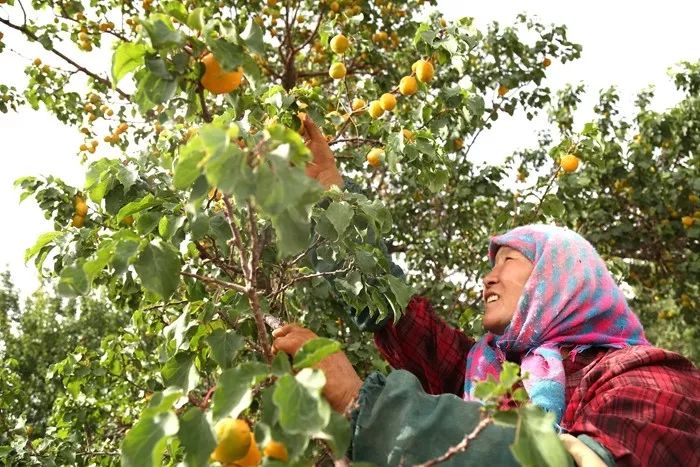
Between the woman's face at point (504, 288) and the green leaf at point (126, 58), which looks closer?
the green leaf at point (126, 58)

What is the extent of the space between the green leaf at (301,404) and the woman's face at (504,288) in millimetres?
1277

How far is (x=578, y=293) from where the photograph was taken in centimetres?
192

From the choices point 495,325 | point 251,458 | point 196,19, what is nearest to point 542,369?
point 495,325

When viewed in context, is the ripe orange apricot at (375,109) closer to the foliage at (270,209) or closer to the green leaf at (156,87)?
the foliage at (270,209)

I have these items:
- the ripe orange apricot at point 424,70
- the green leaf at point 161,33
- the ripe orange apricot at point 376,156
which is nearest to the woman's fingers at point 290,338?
the green leaf at point 161,33

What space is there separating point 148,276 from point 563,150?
2.09 metres

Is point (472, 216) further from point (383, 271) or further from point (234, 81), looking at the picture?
point (234, 81)

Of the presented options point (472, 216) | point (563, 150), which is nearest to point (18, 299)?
point (472, 216)

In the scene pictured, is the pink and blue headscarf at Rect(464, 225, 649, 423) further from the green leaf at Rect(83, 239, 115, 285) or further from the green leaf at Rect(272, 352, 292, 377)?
the green leaf at Rect(83, 239, 115, 285)

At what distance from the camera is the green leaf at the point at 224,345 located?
4.42 ft

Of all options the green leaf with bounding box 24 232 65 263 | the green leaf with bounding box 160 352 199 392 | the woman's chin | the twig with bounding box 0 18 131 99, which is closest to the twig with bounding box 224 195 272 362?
the green leaf with bounding box 160 352 199 392

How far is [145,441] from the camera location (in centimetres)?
88

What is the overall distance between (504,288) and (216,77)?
123 centimetres

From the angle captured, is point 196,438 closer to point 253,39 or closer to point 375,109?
point 253,39
